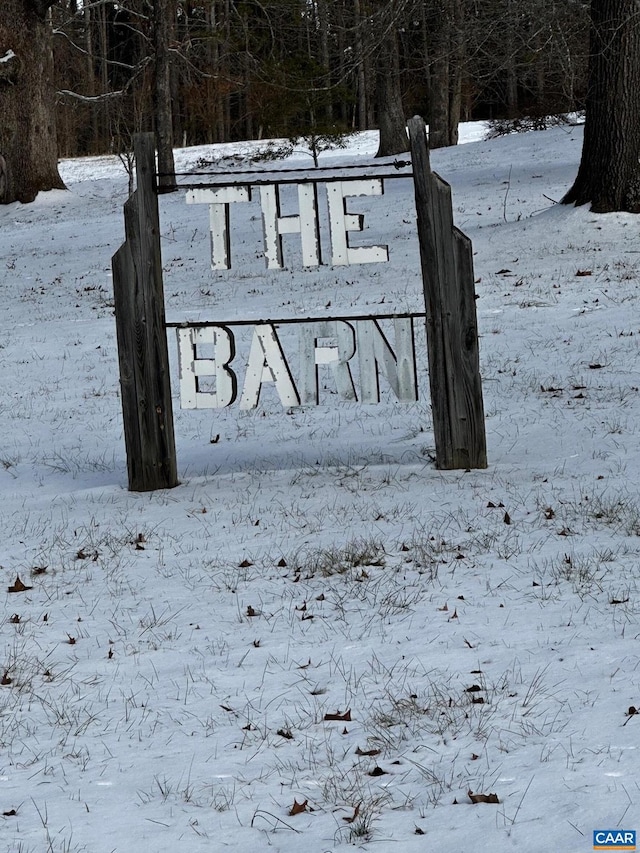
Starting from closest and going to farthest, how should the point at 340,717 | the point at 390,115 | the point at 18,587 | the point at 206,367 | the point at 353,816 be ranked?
1. the point at 353,816
2. the point at 340,717
3. the point at 18,587
4. the point at 206,367
5. the point at 390,115

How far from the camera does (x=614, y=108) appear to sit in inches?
598

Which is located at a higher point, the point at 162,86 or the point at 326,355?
the point at 162,86

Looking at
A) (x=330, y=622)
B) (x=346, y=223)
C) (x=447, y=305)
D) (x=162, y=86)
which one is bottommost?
(x=330, y=622)

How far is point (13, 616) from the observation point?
16.9 feet

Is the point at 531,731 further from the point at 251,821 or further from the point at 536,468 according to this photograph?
the point at 536,468

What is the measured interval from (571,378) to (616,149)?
7001 mm

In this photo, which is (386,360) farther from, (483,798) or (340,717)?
(483,798)

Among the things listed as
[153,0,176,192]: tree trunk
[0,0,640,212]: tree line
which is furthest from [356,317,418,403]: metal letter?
[153,0,176,192]: tree trunk

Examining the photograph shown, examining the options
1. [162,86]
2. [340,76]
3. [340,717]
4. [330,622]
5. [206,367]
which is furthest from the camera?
[162,86]

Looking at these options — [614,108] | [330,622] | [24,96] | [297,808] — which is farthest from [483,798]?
[24,96]

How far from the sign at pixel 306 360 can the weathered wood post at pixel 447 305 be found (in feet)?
0.68

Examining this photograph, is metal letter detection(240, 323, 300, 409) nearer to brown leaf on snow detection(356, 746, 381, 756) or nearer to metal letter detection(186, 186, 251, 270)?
metal letter detection(186, 186, 251, 270)

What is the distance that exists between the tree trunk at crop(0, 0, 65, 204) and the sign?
21.0m

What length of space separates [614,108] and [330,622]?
12520 millimetres
